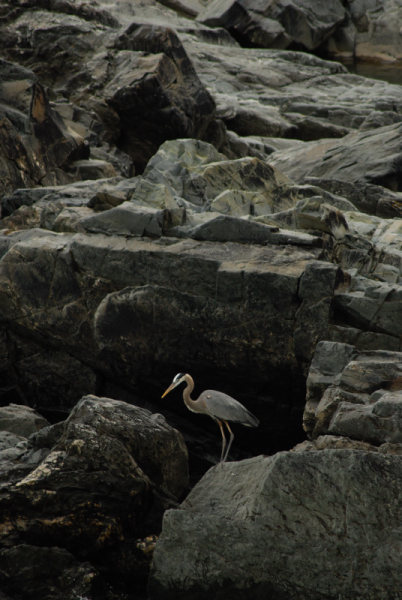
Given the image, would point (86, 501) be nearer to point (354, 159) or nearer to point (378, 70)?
point (354, 159)

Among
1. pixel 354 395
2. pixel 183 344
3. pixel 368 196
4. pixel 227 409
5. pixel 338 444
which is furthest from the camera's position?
pixel 368 196

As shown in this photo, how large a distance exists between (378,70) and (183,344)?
36.7 metres

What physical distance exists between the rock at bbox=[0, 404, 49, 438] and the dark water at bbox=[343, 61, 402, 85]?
37.4 meters

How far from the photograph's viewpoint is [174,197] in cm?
1537

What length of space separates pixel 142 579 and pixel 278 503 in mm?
2686

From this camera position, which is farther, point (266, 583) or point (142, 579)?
point (142, 579)

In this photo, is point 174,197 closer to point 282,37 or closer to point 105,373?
point 105,373

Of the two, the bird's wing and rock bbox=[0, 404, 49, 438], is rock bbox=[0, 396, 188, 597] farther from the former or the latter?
rock bbox=[0, 404, 49, 438]

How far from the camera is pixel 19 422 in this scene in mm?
11586

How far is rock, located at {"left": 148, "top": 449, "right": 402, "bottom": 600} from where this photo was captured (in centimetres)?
675

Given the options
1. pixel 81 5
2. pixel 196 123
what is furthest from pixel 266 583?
pixel 81 5

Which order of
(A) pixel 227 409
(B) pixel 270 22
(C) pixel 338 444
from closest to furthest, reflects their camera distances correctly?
(C) pixel 338 444, (A) pixel 227 409, (B) pixel 270 22

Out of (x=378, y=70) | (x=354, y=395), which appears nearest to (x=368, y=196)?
(x=354, y=395)

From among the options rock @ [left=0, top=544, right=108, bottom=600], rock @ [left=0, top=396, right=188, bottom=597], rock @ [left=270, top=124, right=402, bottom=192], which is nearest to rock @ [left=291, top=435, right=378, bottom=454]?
A: rock @ [left=0, top=396, right=188, bottom=597]
